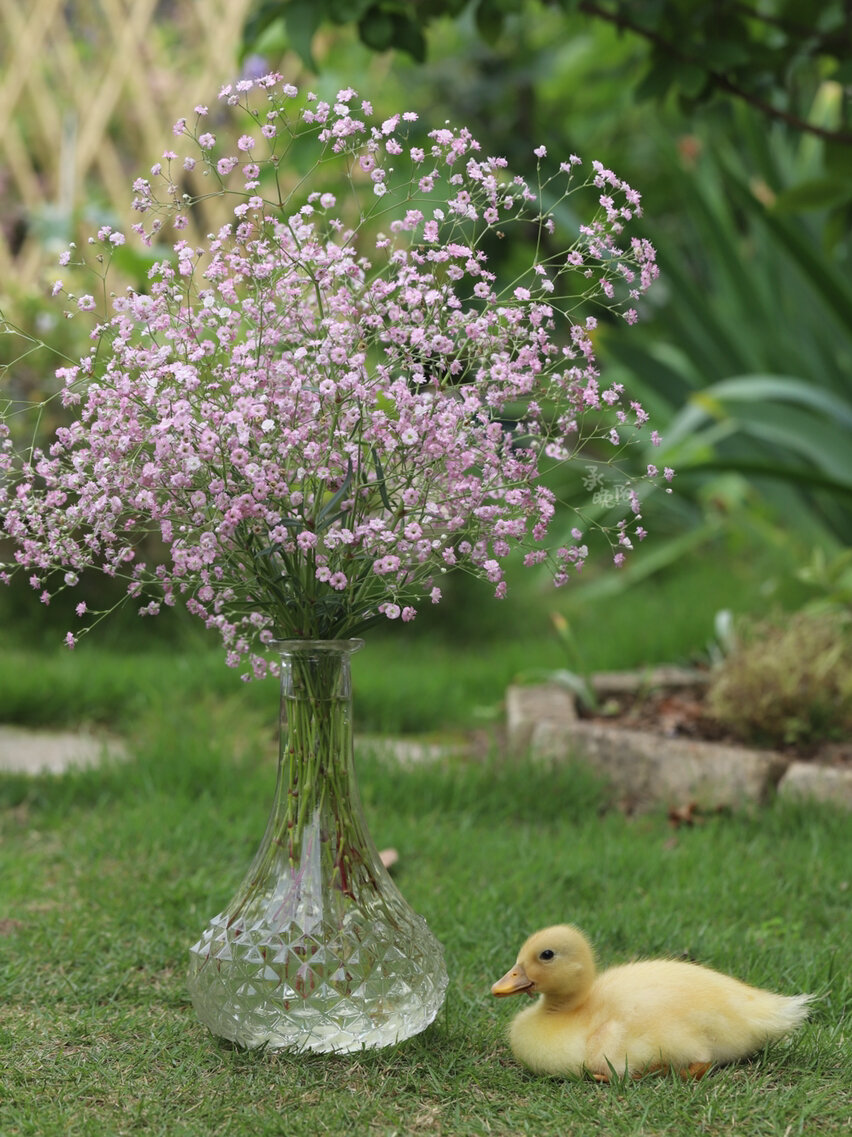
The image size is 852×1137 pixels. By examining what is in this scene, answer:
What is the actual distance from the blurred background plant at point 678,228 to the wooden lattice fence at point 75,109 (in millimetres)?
24

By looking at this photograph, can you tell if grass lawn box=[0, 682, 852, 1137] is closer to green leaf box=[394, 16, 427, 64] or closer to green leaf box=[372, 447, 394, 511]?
green leaf box=[372, 447, 394, 511]

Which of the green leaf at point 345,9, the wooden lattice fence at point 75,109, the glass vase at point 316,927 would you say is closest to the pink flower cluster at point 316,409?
the glass vase at point 316,927

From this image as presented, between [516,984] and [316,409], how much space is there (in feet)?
2.93

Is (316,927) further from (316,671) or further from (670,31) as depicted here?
(670,31)

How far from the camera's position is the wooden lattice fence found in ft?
21.5

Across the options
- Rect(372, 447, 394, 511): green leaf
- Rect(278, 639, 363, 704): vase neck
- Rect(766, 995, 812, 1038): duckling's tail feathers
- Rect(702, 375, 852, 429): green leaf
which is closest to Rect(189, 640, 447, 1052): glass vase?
Rect(278, 639, 363, 704): vase neck

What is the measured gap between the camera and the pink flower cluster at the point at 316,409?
1.76 meters

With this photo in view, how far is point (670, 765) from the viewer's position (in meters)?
3.42

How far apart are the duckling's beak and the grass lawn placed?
0.43 ft

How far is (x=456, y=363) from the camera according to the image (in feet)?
5.89

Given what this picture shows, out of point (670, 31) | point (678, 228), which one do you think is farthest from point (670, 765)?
point (678, 228)

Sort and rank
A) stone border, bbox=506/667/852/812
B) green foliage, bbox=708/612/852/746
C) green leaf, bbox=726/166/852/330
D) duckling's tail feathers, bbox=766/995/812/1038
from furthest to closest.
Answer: green leaf, bbox=726/166/852/330 < green foliage, bbox=708/612/852/746 < stone border, bbox=506/667/852/812 < duckling's tail feathers, bbox=766/995/812/1038

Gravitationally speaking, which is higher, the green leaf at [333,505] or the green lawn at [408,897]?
the green leaf at [333,505]

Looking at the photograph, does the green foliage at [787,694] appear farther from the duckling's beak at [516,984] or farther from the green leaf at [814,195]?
the duckling's beak at [516,984]
